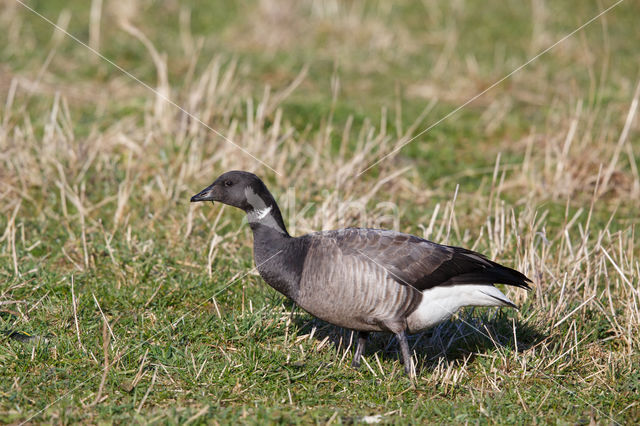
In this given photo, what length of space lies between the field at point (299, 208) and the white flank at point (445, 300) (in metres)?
0.42

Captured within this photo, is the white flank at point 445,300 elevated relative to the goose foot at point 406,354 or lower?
elevated

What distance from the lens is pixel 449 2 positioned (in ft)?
47.2

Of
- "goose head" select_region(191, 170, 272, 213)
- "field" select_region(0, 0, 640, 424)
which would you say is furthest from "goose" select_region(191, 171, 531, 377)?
"field" select_region(0, 0, 640, 424)

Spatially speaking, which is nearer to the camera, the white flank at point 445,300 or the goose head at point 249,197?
the white flank at point 445,300

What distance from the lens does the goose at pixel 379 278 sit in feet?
15.2

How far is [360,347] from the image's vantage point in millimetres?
5117

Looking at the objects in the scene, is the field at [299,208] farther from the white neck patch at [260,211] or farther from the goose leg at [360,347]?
the white neck patch at [260,211]

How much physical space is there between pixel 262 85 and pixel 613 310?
21.9ft

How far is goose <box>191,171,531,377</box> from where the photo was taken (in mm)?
4633

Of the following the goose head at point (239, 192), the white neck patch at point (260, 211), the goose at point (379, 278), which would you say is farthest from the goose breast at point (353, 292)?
the goose head at point (239, 192)

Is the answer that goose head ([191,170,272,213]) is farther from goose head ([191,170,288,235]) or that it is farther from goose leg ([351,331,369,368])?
goose leg ([351,331,369,368])

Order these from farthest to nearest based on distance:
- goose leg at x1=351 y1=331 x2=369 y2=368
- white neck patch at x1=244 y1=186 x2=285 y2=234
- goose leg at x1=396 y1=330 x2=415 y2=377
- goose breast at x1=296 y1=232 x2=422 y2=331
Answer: goose leg at x1=351 y1=331 x2=369 y2=368 < white neck patch at x1=244 y1=186 x2=285 y2=234 < goose leg at x1=396 y1=330 x2=415 y2=377 < goose breast at x1=296 y1=232 x2=422 y2=331

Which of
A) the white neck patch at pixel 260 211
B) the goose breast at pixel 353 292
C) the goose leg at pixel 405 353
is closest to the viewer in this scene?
the goose breast at pixel 353 292

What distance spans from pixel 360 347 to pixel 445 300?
2.47 ft
